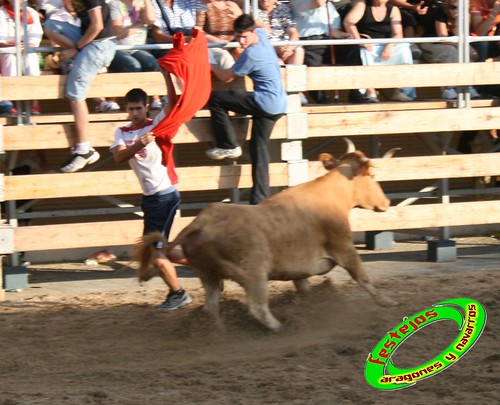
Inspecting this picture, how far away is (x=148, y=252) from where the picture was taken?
8.16m

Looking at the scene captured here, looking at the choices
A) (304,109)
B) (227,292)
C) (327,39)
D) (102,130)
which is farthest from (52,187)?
(327,39)

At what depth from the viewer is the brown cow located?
7758mm

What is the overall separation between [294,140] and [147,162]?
7.44 feet

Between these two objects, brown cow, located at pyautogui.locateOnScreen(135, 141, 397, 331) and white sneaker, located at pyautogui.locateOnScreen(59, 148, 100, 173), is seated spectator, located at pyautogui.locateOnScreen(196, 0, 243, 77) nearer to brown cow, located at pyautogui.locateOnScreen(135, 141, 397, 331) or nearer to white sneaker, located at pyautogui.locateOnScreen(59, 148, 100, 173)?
white sneaker, located at pyautogui.locateOnScreen(59, 148, 100, 173)

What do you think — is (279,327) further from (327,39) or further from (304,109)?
(327,39)

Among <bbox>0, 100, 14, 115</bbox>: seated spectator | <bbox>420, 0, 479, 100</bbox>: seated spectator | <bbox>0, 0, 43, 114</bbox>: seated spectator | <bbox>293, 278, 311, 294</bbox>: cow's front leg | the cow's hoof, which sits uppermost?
<bbox>0, 0, 43, 114</bbox>: seated spectator

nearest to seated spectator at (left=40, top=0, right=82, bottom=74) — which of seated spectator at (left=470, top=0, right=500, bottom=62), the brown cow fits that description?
the brown cow

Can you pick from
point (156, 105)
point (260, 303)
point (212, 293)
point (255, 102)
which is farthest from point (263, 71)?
point (260, 303)

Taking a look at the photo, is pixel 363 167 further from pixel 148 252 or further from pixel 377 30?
pixel 377 30

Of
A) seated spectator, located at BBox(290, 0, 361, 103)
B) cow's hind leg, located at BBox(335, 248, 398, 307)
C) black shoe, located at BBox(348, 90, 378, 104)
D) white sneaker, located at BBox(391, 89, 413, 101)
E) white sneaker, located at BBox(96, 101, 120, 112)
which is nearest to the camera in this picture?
cow's hind leg, located at BBox(335, 248, 398, 307)

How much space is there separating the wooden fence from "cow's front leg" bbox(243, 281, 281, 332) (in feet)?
8.44

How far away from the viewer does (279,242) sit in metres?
7.98

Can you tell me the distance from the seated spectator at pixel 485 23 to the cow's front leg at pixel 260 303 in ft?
18.4

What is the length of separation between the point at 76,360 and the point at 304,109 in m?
4.58
